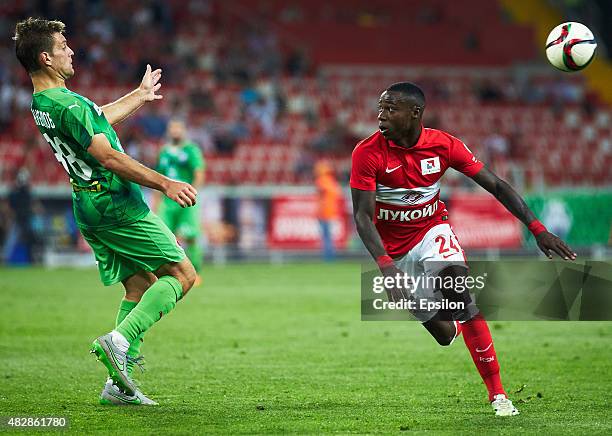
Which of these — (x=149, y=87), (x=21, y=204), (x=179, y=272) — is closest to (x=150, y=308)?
(x=179, y=272)

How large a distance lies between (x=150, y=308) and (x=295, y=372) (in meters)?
2.40

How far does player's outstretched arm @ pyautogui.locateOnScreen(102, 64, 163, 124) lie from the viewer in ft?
26.3

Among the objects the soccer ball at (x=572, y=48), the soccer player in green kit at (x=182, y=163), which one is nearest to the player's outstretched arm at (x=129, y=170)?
the soccer ball at (x=572, y=48)

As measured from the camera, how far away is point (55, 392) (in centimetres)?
826

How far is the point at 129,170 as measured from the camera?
7066mm

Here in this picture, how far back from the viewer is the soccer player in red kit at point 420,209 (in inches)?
293

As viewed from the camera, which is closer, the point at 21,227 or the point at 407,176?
the point at 407,176

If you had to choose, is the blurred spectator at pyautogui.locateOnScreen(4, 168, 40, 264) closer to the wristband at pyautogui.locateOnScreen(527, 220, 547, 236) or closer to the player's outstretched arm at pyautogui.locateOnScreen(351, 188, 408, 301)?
the player's outstretched arm at pyautogui.locateOnScreen(351, 188, 408, 301)

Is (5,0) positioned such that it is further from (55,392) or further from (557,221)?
(55,392)

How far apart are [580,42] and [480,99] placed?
3044 centimetres

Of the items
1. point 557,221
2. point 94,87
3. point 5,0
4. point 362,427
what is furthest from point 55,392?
point 5,0

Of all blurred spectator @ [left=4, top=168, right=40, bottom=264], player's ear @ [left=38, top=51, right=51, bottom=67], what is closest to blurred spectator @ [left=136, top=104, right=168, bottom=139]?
blurred spectator @ [left=4, top=168, right=40, bottom=264]

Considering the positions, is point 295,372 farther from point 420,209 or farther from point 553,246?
point 553,246

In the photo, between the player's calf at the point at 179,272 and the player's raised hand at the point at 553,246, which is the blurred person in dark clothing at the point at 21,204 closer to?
the player's calf at the point at 179,272
